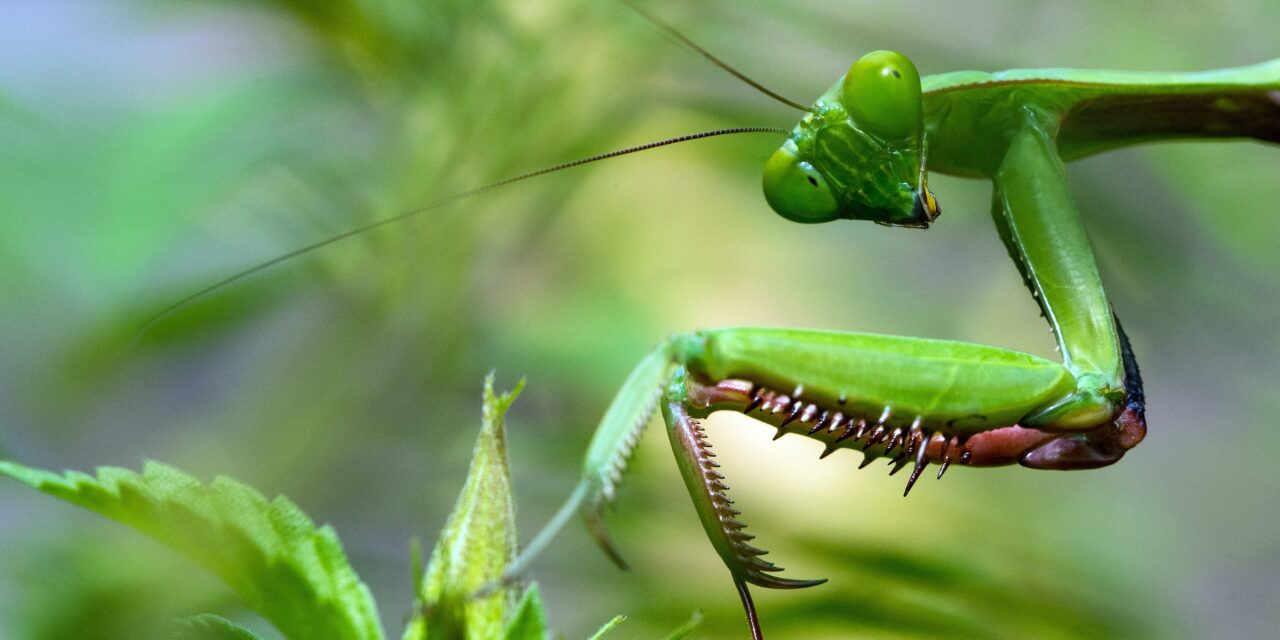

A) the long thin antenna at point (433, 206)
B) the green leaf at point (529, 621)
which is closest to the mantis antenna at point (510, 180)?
the long thin antenna at point (433, 206)

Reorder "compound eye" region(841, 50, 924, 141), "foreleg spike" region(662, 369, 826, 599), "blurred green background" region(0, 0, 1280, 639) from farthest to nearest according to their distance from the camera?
"blurred green background" region(0, 0, 1280, 639)
"compound eye" region(841, 50, 924, 141)
"foreleg spike" region(662, 369, 826, 599)

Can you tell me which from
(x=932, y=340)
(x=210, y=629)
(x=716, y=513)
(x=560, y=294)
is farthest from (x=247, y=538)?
(x=560, y=294)

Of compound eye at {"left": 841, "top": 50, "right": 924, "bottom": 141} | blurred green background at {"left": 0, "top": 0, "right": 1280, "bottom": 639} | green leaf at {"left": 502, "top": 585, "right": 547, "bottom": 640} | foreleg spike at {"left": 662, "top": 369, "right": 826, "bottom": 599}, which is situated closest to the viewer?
green leaf at {"left": 502, "top": 585, "right": 547, "bottom": 640}

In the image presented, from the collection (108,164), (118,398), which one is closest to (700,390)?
(108,164)

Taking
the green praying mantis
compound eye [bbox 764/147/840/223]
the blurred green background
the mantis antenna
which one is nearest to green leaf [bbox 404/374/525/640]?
the green praying mantis

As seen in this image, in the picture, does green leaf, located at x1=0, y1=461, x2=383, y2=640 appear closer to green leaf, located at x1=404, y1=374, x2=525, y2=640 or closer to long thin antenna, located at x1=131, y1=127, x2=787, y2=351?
green leaf, located at x1=404, y1=374, x2=525, y2=640

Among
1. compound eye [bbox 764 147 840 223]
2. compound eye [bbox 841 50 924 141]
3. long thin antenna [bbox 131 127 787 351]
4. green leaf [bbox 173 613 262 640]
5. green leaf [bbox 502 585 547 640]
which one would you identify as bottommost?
green leaf [bbox 502 585 547 640]

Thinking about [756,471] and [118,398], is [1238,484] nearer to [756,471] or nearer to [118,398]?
[756,471]

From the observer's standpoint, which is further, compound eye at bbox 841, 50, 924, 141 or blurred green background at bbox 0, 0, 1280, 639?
blurred green background at bbox 0, 0, 1280, 639

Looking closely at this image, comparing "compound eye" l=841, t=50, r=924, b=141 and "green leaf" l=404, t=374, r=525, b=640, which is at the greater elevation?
"compound eye" l=841, t=50, r=924, b=141
